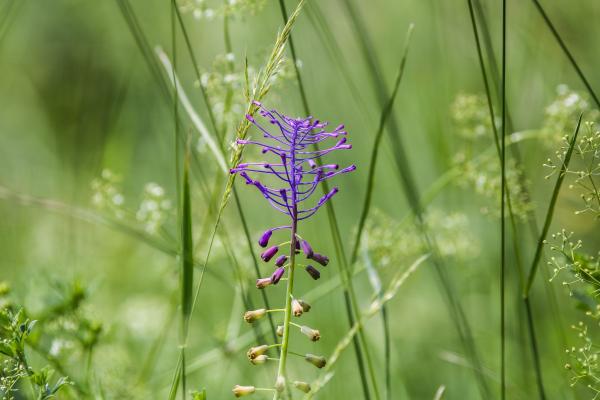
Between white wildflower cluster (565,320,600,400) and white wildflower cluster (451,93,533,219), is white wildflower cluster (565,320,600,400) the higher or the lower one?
the lower one

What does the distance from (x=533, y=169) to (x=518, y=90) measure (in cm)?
54

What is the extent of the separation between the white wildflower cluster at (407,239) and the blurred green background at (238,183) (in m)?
0.03

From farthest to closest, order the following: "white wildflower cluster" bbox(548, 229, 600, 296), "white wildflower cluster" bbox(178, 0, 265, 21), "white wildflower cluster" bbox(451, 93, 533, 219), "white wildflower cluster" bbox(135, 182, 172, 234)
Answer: "white wildflower cluster" bbox(135, 182, 172, 234) → "white wildflower cluster" bbox(451, 93, 533, 219) → "white wildflower cluster" bbox(178, 0, 265, 21) → "white wildflower cluster" bbox(548, 229, 600, 296)

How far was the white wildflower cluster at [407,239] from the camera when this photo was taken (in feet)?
8.38

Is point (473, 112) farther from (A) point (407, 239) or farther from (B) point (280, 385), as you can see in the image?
(B) point (280, 385)

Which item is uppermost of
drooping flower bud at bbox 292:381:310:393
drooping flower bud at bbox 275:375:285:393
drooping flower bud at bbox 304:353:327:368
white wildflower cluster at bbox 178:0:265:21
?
white wildflower cluster at bbox 178:0:265:21

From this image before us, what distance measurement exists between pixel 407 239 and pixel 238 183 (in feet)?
6.55

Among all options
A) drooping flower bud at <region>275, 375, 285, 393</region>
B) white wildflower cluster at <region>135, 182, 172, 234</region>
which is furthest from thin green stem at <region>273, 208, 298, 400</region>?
white wildflower cluster at <region>135, 182, 172, 234</region>

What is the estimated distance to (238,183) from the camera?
454 cm

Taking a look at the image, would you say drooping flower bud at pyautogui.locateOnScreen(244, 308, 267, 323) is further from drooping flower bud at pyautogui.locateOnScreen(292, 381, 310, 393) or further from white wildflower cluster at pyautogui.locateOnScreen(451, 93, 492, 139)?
white wildflower cluster at pyautogui.locateOnScreen(451, 93, 492, 139)

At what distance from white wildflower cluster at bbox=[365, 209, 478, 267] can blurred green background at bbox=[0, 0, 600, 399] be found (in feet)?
0.10

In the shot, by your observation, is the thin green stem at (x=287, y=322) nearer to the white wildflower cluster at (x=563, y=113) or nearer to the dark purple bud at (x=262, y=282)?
the dark purple bud at (x=262, y=282)

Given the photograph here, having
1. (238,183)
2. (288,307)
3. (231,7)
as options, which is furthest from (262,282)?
(238,183)

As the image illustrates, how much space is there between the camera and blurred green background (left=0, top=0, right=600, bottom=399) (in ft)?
9.13
